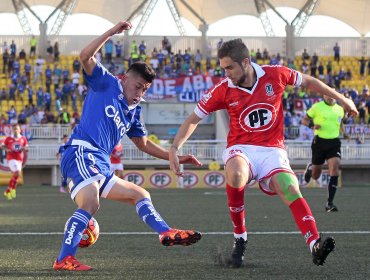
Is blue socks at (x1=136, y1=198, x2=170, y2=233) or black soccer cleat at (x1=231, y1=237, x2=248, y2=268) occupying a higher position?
blue socks at (x1=136, y1=198, x2=170, y2=233)

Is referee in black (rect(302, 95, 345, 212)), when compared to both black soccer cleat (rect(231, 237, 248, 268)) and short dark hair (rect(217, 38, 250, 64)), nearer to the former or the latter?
black soccer cleat (rect(231, 237, 248, 268))

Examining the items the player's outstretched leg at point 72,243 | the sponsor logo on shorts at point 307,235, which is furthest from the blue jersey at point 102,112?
the sponsor logo on shorts at point 307,235

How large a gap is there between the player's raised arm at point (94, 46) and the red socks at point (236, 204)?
5.25 ft

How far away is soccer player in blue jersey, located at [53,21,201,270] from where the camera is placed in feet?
24.8

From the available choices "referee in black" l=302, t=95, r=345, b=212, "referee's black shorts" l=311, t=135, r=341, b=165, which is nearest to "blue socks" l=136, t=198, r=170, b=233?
"referee in black" l=302, t=95, r=345, b=212

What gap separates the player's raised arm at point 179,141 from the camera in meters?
7.84

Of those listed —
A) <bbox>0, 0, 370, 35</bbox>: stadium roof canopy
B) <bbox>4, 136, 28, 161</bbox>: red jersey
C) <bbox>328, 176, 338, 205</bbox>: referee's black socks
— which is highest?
<bbox>0, 0, 370, 35</bbox>: stadium roof canopy

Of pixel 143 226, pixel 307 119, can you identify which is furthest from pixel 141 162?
pixel 143 226

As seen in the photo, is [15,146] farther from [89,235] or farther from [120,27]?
[120,27]

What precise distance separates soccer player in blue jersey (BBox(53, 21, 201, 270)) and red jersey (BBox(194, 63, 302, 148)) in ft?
1.73

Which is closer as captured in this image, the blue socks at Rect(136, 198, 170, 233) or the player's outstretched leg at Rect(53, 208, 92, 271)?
the player's outstretched leg at Rect(53, 208, 92, 271)

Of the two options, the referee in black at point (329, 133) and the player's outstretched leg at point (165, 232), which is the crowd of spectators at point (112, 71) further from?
the player's outstretched leg at point (165, 232)

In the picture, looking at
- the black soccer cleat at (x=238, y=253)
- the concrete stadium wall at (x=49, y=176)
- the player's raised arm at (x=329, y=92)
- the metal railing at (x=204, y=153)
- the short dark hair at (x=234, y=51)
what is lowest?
the concrete stadium wall at (x=49, y=176)

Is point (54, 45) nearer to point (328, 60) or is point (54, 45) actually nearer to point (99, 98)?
point (328, 60)
